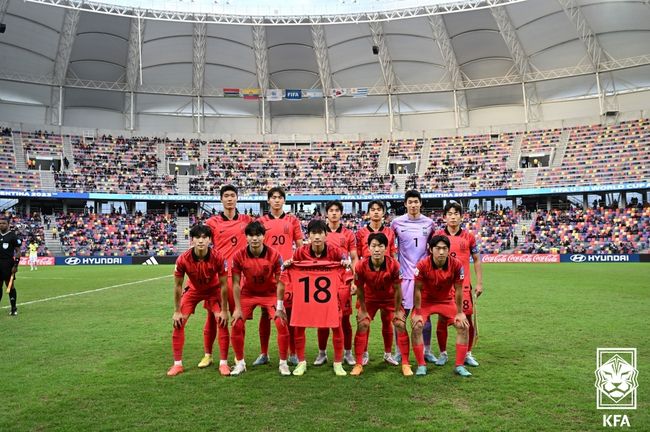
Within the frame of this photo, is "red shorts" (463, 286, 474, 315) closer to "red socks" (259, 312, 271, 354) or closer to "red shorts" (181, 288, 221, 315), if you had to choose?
"red socks" (259, 312, 271, 354)

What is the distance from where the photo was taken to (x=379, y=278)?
636 centimetres

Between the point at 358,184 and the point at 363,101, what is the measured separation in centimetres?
808

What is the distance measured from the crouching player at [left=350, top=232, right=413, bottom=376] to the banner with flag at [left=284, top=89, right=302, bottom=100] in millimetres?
38934

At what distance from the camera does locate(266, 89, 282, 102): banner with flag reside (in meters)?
43.4

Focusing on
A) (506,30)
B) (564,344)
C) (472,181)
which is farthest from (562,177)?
(564,344)

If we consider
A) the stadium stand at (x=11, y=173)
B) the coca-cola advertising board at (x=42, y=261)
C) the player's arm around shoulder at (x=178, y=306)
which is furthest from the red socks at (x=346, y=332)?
the stadium stand at (x=11, y=173)

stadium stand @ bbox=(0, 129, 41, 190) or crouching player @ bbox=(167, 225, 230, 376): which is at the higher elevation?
stadium stand @ bbox=(0, 129, 41, 190)

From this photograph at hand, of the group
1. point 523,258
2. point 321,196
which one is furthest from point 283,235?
point 321,196

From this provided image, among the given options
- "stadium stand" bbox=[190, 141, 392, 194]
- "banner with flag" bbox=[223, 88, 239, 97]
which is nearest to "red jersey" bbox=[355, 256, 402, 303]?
"stadium stand" bbox=[190, 141, 392, 194]

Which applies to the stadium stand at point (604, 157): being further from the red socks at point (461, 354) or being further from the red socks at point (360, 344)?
the red socks at point (360, 344)

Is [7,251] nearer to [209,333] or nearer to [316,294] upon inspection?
[209,333]

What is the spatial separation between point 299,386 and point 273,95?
131ft

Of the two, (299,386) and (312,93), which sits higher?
(312,93)

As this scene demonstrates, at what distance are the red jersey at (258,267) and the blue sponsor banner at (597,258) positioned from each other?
3130cm
